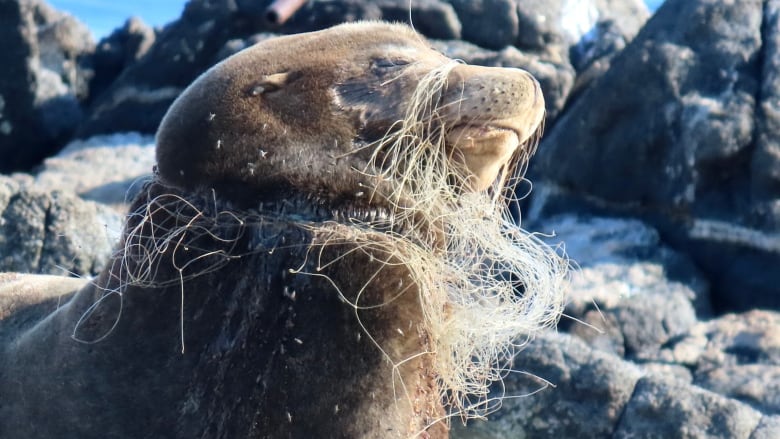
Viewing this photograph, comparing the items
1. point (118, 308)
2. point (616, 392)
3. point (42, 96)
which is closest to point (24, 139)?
point (42, 96)

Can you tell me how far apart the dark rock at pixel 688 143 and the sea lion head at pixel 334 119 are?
16.8 feet

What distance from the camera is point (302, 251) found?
239cm

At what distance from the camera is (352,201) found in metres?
2.44

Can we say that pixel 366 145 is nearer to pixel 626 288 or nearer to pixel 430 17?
pixel 626 288

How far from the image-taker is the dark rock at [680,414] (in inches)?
172

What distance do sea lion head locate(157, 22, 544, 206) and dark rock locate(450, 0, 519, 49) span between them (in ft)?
25.6

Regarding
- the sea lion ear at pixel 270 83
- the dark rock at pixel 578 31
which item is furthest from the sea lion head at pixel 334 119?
the dark rock at pixel 578 31

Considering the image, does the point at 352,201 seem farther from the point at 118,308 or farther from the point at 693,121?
the point at 693,121

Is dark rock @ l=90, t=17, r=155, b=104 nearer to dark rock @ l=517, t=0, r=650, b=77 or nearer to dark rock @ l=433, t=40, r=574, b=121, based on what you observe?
dark rock @ l=433, t=40, r=574, b=121

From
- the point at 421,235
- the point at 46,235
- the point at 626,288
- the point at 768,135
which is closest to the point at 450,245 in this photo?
the point at 421,235

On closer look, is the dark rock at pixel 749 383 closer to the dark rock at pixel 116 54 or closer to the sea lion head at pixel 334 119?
the sea lion head at pixel 334 119

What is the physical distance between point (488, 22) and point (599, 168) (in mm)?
2702

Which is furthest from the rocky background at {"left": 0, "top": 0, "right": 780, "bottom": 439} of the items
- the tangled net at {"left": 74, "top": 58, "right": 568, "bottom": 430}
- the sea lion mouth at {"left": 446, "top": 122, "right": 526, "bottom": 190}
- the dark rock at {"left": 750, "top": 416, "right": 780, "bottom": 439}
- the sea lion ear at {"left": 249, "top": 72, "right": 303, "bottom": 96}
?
the sea lion mouth at {"left": 446, "top": 122, "right": 526, "bottom": 190}

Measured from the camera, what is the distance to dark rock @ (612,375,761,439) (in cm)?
437
